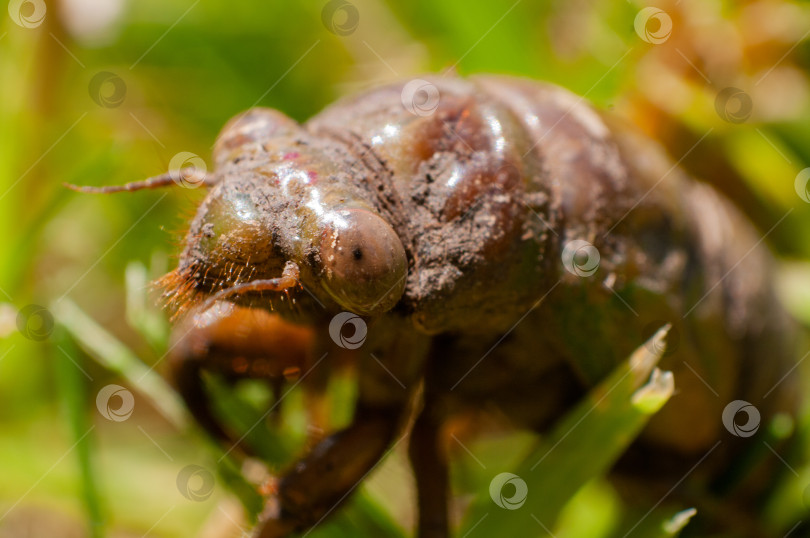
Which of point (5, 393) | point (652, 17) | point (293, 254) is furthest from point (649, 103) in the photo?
point (5, 393)

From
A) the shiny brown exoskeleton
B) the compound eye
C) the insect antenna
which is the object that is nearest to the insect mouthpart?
the shiny brown exoskeleton

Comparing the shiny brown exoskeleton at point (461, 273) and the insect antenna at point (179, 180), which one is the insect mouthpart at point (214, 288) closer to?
the shiny brown exoskeleton at point (461, 273)

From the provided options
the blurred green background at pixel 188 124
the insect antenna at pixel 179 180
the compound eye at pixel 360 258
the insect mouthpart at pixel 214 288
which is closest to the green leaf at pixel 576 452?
the blurred green background at pixel 188 124

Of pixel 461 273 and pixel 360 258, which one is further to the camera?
pixel 461 273

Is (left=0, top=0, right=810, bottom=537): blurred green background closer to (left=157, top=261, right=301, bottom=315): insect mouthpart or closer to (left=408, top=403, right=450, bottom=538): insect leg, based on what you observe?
(left=408, top=403, right=450, bottom=538): insect leg

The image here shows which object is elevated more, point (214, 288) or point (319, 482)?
point (214, 288)

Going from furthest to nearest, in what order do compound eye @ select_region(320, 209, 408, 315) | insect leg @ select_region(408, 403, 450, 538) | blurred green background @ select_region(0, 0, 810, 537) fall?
blurred green background @ select_region(0, 0, 810, 537) → insect leg @ select_region(408, 403, 450, 538) → compound eye @ select_region(320, 209, 408, 315)

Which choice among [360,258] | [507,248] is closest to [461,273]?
[507,248]

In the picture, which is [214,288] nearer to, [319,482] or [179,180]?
[179,180]
